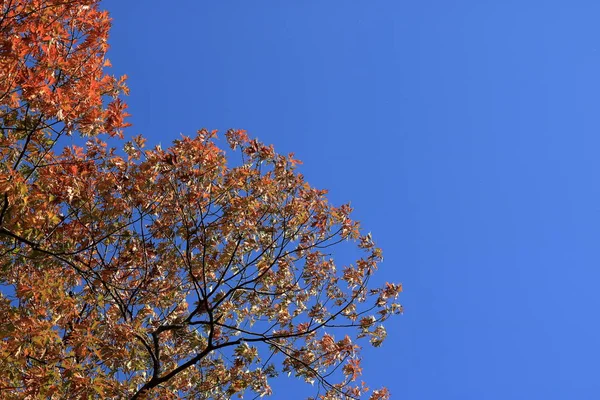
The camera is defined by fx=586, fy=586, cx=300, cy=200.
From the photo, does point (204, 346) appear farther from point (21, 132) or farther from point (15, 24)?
point (15, 24)

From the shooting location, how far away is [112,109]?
6301 mm

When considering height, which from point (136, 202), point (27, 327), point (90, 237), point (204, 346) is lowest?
point (27, 327)

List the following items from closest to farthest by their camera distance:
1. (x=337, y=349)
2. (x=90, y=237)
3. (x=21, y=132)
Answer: (x=21, y=132) < (x=90, y=237) < (x=337, y=349)

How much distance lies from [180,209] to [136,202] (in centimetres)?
60

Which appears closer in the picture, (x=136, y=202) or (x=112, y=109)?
(x=112, y=109)

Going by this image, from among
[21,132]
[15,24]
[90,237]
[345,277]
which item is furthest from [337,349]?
[15,24]

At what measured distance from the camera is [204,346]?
27.1ft

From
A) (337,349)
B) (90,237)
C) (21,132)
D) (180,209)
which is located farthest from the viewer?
(337,349)

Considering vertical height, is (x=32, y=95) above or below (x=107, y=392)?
above

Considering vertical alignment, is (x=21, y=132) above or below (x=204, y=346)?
above

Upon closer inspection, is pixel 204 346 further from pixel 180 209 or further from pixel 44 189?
pixel 44 189

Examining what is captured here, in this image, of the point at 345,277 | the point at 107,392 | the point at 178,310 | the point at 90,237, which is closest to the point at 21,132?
the point at 90,237

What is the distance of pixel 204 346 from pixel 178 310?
787 millimetres

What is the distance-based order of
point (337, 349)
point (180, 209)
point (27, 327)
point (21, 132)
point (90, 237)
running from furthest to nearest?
point (337, 349) < point (180, 209) < point (90, 237) < point (21, 132) < point (27, 327)
